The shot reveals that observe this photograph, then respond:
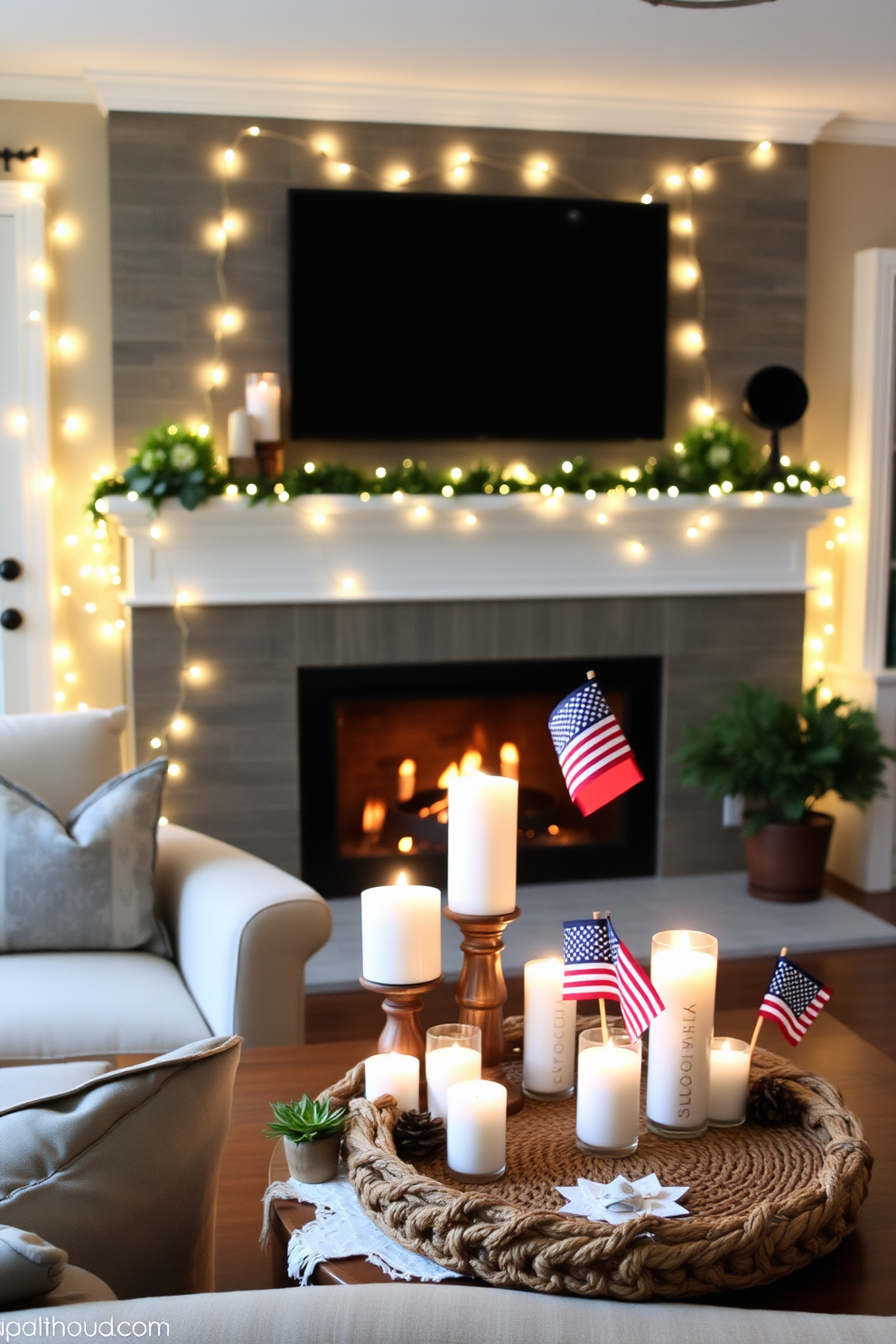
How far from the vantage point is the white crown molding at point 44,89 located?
3.80 meters

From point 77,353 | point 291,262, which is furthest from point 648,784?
point 77,353

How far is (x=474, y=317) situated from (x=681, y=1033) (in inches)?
121

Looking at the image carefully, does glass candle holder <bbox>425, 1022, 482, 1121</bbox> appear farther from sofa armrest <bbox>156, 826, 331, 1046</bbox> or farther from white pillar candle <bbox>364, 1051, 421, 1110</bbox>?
sofa armrest <bbox>156, 826, 331, 1046</bbox>

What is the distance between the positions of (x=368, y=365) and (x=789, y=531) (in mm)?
1533

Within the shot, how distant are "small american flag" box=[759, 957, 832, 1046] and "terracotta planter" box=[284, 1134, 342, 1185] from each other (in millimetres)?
549

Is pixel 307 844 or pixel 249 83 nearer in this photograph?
pixel 249 83

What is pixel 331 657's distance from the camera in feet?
13.2

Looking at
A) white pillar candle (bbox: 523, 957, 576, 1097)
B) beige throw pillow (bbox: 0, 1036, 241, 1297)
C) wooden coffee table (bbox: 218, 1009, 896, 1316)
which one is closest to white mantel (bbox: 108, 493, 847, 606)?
wooden coffee table (bbox: 218, 1009, 896, 1316)

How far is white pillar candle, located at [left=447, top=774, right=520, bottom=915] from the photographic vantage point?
1434 millimetres

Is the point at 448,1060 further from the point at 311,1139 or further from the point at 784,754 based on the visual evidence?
the point at 784,754

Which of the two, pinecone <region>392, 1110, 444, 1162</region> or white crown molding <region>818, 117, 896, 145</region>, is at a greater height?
white crown molding <region>818, 117, 896, 145</region>

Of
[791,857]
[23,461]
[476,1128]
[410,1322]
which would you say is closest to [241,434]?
[23,461]

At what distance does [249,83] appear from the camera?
3822 millimetres

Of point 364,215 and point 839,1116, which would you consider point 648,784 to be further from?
point 839,1116
